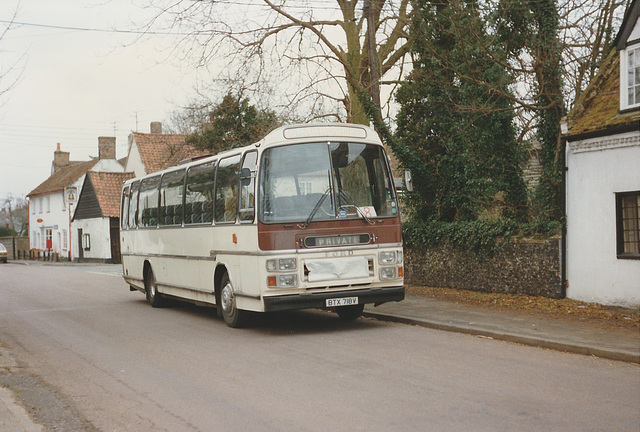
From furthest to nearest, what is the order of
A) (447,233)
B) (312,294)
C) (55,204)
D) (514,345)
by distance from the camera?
(55,204)
(447,233)
(312,294)
(514,345)

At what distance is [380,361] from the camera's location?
921 centimetres

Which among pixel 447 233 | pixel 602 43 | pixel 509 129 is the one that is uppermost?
pixel 602 43

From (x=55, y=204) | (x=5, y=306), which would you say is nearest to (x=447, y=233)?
(x=5, y=306)

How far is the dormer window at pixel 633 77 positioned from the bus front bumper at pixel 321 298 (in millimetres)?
6194

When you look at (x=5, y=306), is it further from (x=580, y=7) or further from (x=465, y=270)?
(x=580, y=7)

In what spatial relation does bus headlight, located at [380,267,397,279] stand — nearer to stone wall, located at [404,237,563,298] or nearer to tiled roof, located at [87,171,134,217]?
stone wall, located at [404,237,563,298]

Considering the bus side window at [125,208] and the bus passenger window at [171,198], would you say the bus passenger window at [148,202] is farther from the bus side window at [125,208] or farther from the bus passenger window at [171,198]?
the bus side window at [125,208]

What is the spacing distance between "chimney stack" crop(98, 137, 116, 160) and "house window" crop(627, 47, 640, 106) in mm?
60074

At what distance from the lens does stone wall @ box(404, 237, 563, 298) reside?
15.4 meters

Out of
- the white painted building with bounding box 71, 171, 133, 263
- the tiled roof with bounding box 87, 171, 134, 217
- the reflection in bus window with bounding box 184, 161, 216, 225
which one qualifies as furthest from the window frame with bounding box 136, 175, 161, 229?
the tiled roof with bounding box 87, 171, 134, 217

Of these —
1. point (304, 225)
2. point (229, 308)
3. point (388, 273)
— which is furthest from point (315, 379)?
point (229, 308)

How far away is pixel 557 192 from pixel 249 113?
60.6 ft

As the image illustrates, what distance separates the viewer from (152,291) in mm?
18031

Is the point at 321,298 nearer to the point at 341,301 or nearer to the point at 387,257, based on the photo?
the point at 341,301
